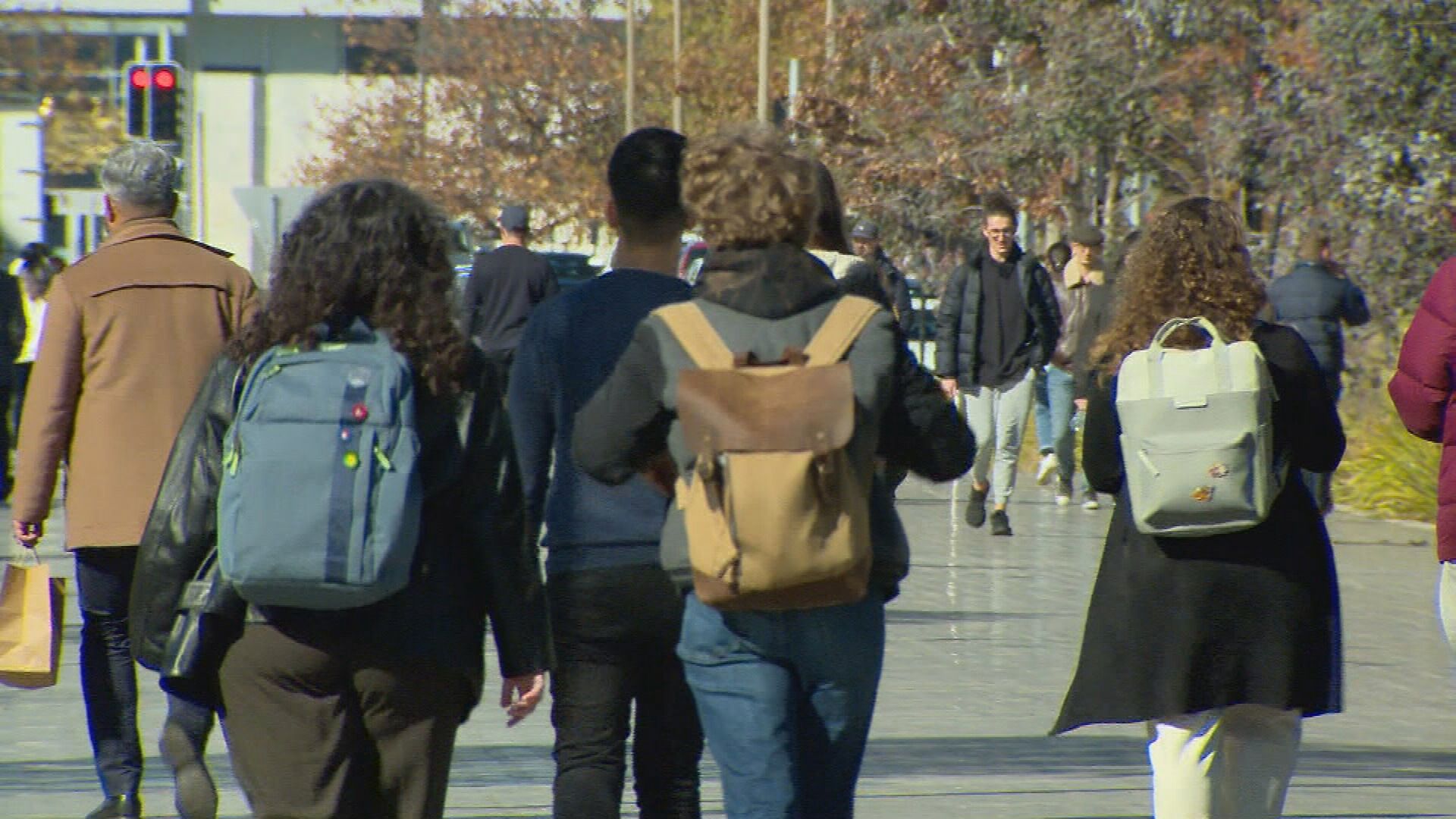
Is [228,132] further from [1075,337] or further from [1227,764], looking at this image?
[1227,764]

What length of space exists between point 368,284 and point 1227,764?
2.30 metres

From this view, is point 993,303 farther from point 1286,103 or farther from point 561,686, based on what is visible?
point 561,686

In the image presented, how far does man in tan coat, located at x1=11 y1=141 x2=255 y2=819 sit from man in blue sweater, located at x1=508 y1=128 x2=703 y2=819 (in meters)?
1.31

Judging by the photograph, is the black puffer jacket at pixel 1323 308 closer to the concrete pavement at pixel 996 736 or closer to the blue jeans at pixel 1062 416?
the blue jeans at pixel 1062 416

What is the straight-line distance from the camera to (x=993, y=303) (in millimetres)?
13906

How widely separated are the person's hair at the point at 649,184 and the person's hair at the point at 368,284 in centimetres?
74

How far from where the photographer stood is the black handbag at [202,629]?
4.28 metres

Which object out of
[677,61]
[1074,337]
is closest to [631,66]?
[677,61]

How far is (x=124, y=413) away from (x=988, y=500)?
11.0m

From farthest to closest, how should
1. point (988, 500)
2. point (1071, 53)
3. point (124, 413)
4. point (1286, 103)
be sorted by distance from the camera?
1. point (1071, 53)
2. point (1286, 103)
3. point (988, 500)
4. point (124, 413)

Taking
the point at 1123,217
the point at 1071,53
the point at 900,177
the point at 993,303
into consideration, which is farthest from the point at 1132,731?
the point at 900,177

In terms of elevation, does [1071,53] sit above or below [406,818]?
above

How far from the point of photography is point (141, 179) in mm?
6137

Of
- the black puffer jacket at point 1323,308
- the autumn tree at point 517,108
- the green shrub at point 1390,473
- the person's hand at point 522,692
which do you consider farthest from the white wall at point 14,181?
the person's hand at point 522,692
